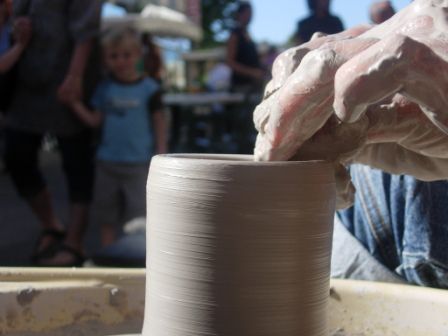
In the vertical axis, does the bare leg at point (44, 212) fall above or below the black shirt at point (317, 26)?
below

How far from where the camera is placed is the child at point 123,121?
2.56m

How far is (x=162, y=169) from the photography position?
0.70 meters

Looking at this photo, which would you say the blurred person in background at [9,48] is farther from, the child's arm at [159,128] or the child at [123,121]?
the child's arm at [159,128]

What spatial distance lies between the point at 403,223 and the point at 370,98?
51 cm

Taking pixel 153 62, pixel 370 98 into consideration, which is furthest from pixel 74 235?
pixel 370 98

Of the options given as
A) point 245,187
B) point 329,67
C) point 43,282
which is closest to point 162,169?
point 245,187

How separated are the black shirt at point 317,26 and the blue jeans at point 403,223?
228 cm

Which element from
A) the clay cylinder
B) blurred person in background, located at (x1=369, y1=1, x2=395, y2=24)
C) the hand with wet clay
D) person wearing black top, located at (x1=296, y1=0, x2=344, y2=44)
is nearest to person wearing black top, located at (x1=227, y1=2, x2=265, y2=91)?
person wearing black top, located at (x1=296, y1=0, x2=344, y2=44)

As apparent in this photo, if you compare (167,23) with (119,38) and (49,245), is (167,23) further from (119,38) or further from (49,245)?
(49,245)

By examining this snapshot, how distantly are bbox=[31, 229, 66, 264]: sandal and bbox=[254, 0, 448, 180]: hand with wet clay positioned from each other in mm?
2022

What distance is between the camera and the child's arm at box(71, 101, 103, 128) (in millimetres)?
2525

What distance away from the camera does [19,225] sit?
11.3 feet

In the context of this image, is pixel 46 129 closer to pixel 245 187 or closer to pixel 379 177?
pixel 379 177

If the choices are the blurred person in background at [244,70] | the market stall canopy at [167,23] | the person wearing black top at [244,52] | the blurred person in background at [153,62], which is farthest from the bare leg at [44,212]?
the market stall canopy at [167,23]
